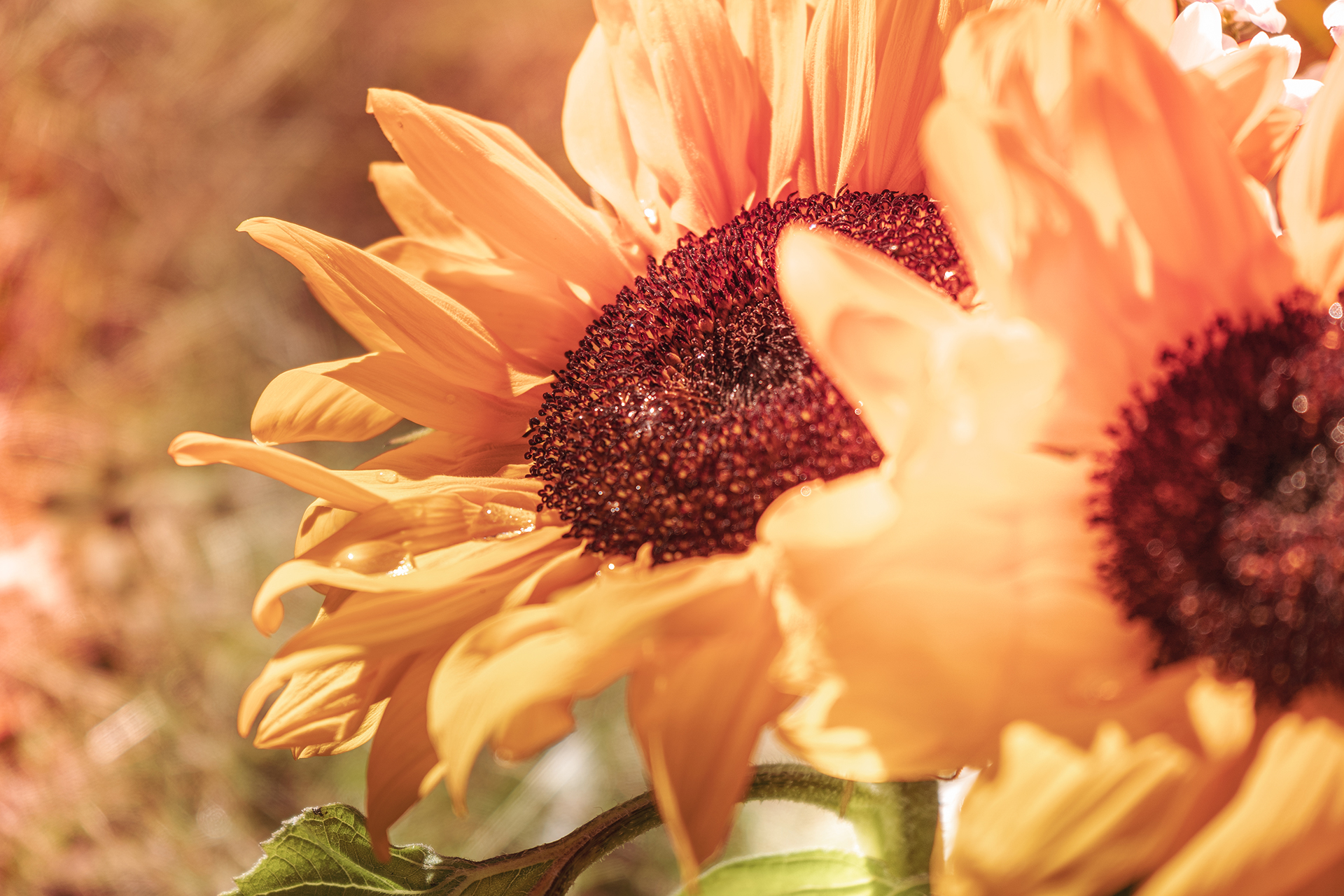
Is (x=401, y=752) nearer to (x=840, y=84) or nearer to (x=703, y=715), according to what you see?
(x=703, y=715)

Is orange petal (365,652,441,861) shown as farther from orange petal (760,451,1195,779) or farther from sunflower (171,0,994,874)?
orange petal (760,451,1195,779)

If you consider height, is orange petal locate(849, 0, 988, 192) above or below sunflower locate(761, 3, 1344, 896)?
above

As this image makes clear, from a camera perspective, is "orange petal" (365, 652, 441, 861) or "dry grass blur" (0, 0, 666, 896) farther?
"dry grass blur" (0, 0, 666, 896)

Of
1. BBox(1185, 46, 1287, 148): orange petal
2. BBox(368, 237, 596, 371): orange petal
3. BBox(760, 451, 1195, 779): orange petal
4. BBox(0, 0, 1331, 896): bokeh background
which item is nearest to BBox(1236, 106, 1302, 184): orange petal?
BBox(1185, 46, 1287, 148): orange petal

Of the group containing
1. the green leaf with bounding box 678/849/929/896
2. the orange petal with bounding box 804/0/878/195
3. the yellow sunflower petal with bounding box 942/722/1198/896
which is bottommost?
the green leaf with bounding box 678/849/929/896

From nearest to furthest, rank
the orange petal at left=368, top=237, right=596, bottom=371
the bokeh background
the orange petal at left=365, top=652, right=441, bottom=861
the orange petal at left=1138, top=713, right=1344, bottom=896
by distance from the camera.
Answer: the orange petal at left=1138, top=713, right=1344, bottom=896 < the orange petal at left=365, top=652, right=441, bottom=861 < the orange petal at left=368, top=237, right=596, bottom=371 < the bokeh background

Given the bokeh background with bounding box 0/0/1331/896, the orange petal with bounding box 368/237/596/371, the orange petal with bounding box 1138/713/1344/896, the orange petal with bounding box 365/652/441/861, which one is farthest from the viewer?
the bokeh background with bounding box 0/0/1331/896

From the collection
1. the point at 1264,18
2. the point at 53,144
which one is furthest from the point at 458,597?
the point at 53,144
